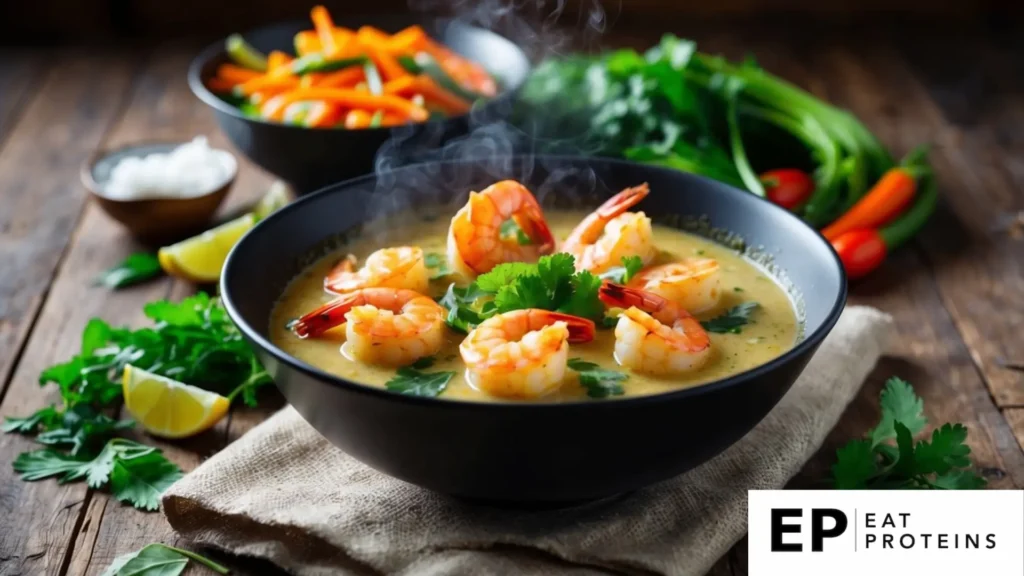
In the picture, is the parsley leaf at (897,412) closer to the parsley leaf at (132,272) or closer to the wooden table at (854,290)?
the wooden table at (854,290)

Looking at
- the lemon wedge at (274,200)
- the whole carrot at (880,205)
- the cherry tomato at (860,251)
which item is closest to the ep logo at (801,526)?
the cherry tomato at (860,251)

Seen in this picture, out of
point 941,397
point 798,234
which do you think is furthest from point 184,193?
point 941,397

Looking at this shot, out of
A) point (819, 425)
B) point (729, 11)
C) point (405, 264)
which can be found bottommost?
point (729, 11)

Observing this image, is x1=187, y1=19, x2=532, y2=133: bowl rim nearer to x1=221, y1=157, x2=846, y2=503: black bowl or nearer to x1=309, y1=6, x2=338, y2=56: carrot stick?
x1=309, y1=6, x2=338, y2=56: carrot stick

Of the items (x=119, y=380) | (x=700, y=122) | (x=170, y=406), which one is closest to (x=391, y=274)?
(x=170, y=406)

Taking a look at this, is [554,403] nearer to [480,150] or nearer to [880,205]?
[480,150]

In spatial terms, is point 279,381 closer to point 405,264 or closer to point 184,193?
point 405,264

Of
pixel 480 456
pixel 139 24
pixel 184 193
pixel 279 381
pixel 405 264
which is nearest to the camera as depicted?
pixel 480 456
